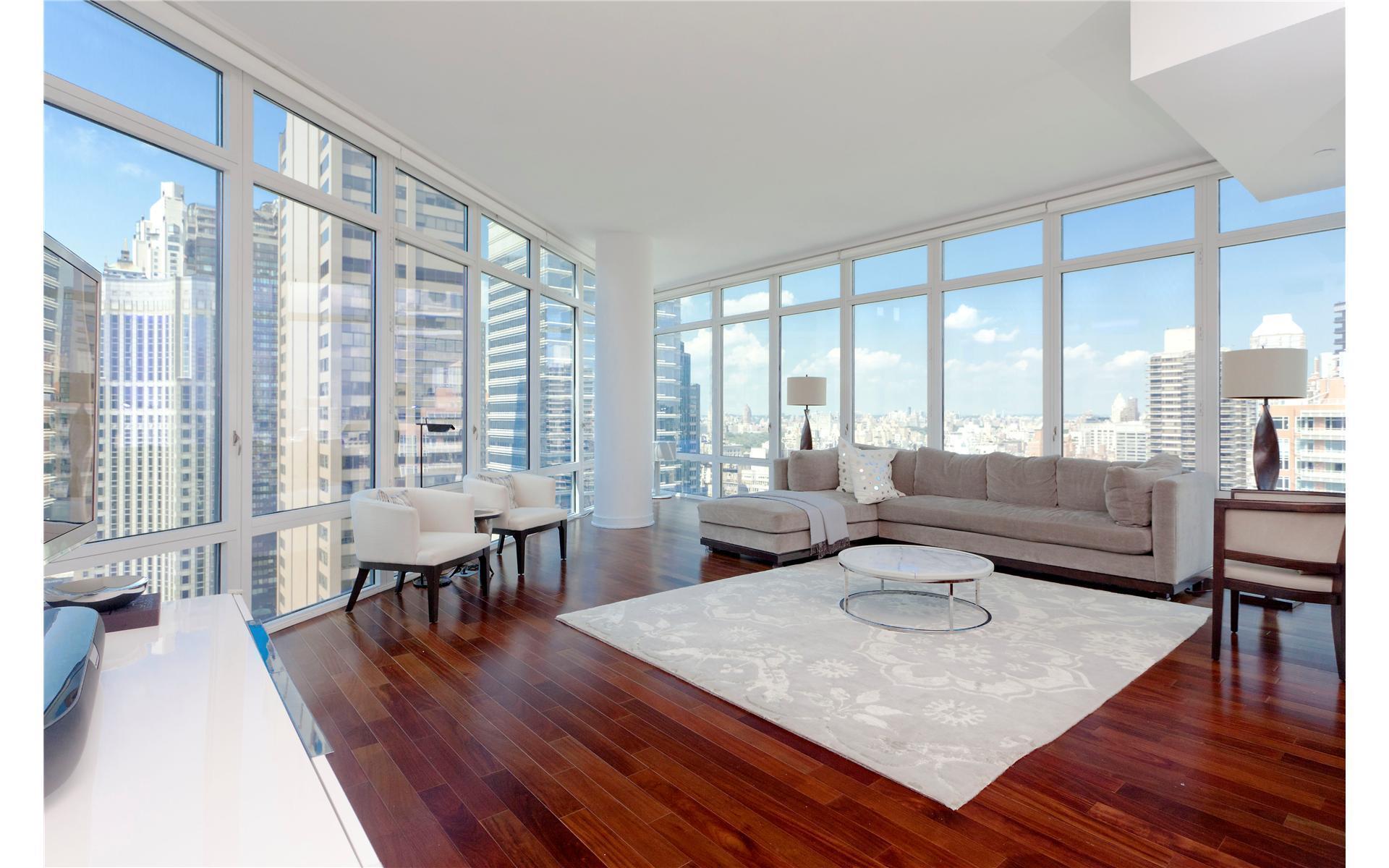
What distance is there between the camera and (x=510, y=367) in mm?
6152

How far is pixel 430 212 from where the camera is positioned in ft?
16.4

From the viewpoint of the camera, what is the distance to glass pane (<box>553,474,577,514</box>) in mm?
7355

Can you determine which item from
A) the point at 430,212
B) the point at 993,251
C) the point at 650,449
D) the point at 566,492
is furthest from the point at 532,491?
the point at 993,251

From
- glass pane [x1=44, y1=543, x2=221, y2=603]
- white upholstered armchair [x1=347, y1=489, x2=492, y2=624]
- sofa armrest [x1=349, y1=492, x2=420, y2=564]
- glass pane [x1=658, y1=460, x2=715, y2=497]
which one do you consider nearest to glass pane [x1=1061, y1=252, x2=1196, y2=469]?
glass pane [x1=658, y1=460, x2=715, y2=497]

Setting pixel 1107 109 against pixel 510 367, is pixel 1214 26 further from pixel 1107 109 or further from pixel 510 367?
pixel 510 367

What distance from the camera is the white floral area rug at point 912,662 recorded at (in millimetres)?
2336

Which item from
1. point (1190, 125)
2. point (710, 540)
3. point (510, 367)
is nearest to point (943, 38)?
point (1190, 125)

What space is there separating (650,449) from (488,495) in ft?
8.46

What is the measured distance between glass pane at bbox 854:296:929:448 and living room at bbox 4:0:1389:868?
0.07 meters

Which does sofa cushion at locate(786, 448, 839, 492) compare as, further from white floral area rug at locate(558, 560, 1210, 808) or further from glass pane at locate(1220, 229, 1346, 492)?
glass pane at locate(1220, 229, 1346, 492)

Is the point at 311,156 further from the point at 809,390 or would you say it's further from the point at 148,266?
the point at 809,390

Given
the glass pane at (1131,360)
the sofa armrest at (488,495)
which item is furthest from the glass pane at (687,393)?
the sofa armrest at (488,495)
